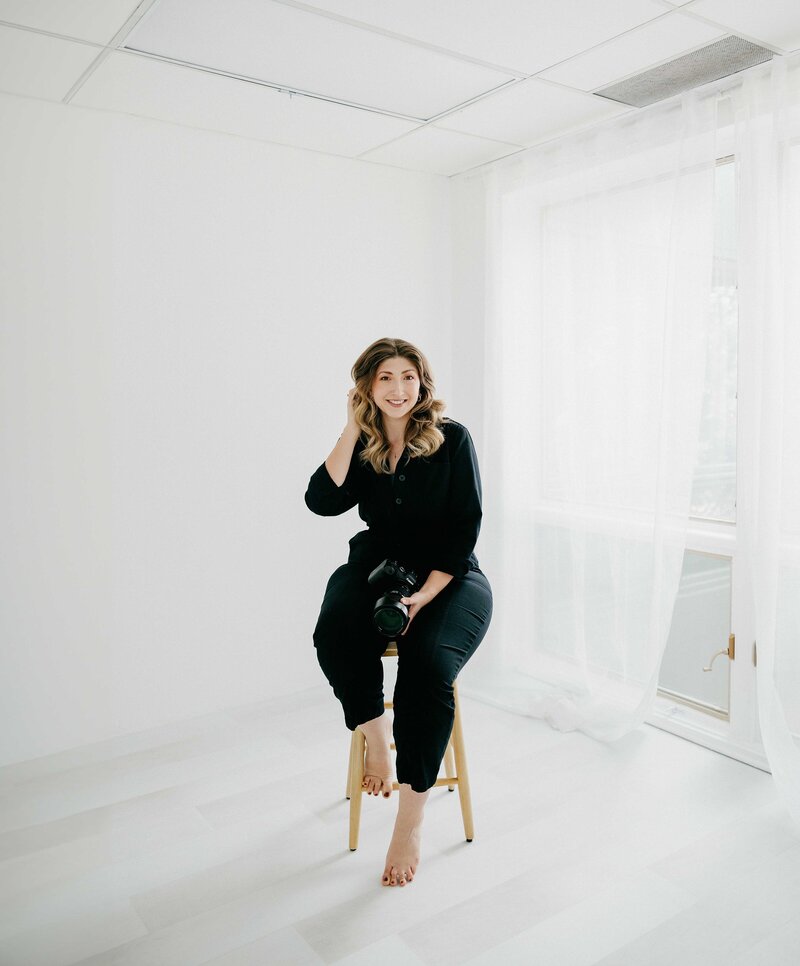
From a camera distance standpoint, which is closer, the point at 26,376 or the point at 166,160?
the point at 26,376

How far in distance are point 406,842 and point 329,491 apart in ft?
3.37

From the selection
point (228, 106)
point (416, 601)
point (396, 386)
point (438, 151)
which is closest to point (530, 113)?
point (438, 151)

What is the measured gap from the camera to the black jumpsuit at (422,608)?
219cm

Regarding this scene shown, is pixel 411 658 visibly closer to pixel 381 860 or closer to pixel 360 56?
pixel 381 860

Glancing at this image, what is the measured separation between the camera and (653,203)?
9.56 ft

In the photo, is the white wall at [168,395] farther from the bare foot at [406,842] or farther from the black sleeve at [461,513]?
the bare foot at [406,842]

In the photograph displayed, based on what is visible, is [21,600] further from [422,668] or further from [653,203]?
[653,203]

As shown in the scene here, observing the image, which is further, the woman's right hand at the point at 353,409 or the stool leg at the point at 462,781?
the woman's right hand at the point at 353,409

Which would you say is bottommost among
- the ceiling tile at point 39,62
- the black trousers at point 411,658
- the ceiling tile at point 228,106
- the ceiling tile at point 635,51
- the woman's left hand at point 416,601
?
the black trousers at point 411,658

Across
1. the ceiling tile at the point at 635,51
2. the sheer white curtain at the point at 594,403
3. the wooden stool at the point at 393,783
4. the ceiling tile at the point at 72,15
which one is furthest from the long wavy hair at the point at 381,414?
the ceiling tile at the point at 72,15

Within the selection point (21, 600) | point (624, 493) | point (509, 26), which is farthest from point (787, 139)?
point (21, 600)

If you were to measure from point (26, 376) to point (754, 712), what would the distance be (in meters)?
2.75

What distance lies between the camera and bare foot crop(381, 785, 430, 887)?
2.22 metres

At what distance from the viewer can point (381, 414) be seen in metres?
2.59
